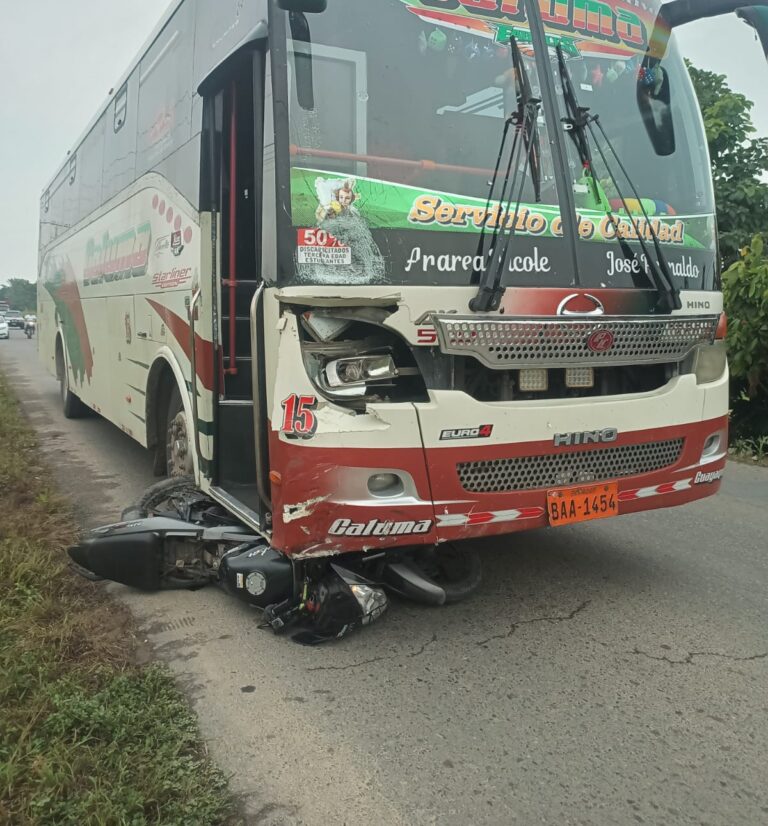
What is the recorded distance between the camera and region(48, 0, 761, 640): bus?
10.5 feet

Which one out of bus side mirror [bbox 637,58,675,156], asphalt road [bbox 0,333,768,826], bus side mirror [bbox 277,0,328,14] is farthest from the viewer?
bus side mirror [bbox 637,58,675,156]

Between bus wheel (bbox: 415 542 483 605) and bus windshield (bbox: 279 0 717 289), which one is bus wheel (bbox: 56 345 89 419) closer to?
bus wheel (bbox: 415 542 483 605)

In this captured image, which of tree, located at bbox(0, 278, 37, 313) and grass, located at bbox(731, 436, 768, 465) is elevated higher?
tree, located at bbox(0, 278, 37, 313)

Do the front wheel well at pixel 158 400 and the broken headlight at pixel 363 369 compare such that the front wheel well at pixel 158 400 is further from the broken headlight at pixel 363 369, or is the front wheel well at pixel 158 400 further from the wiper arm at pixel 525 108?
the wiper arm at pixel 525 108

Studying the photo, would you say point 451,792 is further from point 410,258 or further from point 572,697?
point 410,258

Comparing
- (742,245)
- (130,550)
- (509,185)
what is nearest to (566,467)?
(509,185)

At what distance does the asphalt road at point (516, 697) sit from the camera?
8.14 feet

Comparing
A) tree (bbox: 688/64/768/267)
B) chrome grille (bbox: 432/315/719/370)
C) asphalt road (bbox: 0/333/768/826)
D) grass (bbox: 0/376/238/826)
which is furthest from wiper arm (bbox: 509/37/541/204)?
tree (bbox: 688/64/768/267)

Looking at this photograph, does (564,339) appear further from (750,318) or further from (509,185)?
(750,318)

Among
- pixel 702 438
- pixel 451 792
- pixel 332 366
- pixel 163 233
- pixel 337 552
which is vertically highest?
pixel 163 233

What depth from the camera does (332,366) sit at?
324 cm

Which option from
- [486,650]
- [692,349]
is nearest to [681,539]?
[692,349]

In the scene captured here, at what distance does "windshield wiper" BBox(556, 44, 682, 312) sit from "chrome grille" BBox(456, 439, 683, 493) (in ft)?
2.38

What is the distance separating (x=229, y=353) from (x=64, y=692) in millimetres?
1946
